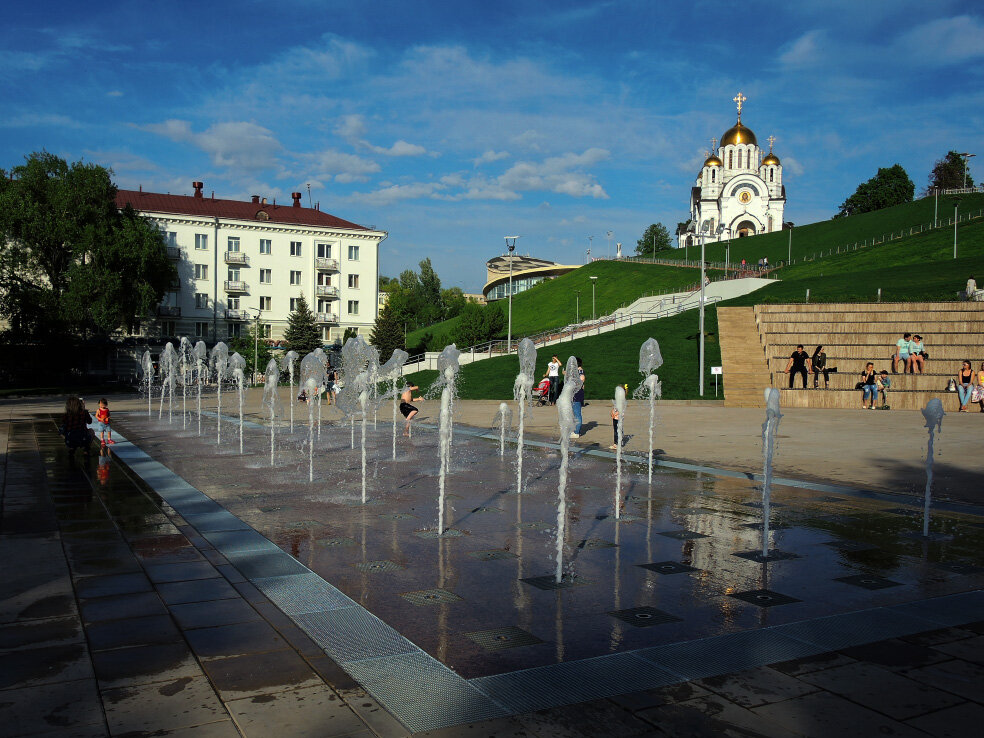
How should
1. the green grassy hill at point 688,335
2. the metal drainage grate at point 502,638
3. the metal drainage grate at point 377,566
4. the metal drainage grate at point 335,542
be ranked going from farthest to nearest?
the green grassy hill at point 688,335
the metal drainage grate at point 335,542
the metal drainage grate at point 377,566
the metal drainage grate at point 502,638

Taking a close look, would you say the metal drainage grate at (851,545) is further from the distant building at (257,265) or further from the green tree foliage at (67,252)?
the distant building at (257,265)

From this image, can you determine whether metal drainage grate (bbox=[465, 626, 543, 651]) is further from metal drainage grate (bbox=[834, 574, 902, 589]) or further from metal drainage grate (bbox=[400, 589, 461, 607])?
metal drainage grate (bbox=[834, 574, 902, 589])

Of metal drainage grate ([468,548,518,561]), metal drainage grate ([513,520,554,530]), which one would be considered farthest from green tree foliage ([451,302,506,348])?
metal drainage grate ([468,548,518,561])

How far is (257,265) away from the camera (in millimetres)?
66562

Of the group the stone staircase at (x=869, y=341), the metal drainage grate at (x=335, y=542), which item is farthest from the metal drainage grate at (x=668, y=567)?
the stone staircase at (x=869, y=341)

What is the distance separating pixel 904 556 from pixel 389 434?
13213 millimetres

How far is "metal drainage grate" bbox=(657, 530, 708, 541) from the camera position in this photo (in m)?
7.92

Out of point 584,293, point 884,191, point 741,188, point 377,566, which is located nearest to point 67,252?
point 377,566

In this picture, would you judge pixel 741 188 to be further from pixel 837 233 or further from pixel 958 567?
Answer: pixel 958 567

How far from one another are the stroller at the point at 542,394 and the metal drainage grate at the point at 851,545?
17.8 m

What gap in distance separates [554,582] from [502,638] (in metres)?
1.36

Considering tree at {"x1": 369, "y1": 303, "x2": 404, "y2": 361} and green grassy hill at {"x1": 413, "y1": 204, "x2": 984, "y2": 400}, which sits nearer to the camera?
green grassy hill at {"x1": 413, "y1": 204, "x2": 984, "y2": 400}

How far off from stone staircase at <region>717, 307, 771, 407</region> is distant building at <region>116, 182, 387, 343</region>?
1567 inches

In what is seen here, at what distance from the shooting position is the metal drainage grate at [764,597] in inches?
228
